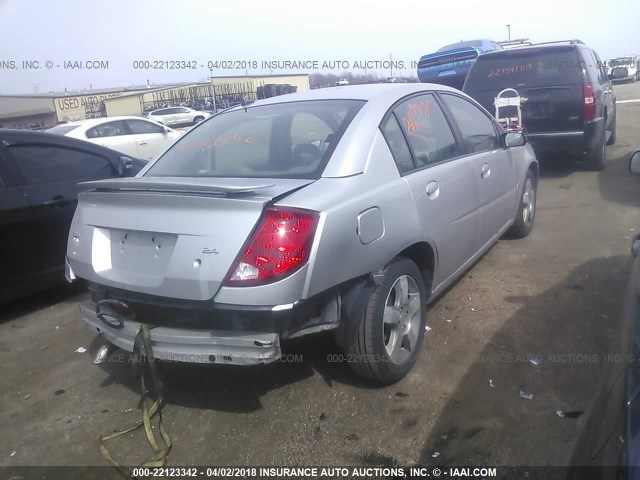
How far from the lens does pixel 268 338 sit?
7.82 ft

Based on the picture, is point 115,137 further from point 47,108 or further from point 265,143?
point 47,108

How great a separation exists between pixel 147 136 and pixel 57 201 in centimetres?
793


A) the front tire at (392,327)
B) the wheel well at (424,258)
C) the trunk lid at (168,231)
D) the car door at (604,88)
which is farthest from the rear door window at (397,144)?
the car door at (604,88)

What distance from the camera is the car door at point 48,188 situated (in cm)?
432

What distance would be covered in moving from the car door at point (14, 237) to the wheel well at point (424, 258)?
9.88ft

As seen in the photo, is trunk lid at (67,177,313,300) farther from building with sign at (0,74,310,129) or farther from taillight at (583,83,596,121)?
building with sign at (0,74,310,129)

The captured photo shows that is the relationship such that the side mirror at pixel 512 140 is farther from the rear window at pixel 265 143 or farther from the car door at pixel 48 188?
the car door at pixel 48 188

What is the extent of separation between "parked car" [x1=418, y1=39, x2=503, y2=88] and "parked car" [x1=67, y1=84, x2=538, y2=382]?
11031 mm

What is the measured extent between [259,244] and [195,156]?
128cm

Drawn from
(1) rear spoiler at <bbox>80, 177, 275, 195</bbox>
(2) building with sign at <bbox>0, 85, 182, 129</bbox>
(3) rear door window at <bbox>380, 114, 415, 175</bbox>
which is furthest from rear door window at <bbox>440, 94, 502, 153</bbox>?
(2) building with sign at <bbox>0, 85, 182, 129</bbox>

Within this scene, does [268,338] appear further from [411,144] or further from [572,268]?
[572,268]

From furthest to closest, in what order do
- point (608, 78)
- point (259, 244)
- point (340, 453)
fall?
point (608, 78) < point (340, 453) < point (259, 244)

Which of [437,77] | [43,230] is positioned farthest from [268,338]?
[437,77]

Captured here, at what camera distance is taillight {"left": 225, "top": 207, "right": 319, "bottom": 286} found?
2324 mm
